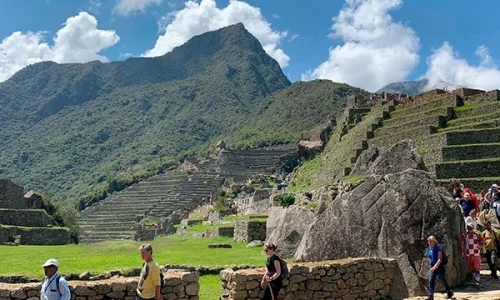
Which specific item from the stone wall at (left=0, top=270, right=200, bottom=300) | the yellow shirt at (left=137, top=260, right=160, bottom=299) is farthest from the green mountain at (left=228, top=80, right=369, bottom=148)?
the yellow shirt at (left=137, top=260, right=160, bottom=299)

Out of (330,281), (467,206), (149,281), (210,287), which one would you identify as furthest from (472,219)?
(149,281)

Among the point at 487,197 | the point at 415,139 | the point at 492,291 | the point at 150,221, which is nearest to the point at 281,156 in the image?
the point at 150,221

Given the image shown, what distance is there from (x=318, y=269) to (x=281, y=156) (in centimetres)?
9699

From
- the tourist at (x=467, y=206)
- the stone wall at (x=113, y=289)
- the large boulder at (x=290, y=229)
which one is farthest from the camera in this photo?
the large boulder at (x=290, y=229)

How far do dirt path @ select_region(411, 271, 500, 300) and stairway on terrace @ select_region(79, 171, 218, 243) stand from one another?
4724 cm

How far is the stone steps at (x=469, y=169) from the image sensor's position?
88.0ft

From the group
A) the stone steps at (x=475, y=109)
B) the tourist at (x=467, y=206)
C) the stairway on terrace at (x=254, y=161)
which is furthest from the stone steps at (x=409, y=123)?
the stairway on terrace at (x=254, y=161)

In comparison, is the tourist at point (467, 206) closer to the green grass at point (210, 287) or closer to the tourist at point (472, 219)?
the tourist at point (472, 219)

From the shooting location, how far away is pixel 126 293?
30.8 ft

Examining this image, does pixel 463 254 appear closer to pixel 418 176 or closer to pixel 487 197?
pixel 418 176

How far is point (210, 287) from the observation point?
41.1 ft

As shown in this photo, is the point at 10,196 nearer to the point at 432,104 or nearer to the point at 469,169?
the point at 469,169

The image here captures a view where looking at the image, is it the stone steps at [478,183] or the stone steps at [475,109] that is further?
the stone steps at [475,109]

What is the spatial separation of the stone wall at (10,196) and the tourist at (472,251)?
3357cm
